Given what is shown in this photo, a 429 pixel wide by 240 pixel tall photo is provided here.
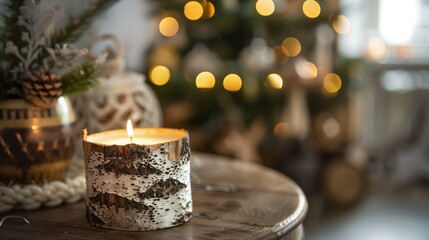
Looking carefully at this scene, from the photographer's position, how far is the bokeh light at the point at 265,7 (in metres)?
3.07

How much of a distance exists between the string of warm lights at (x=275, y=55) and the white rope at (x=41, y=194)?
6.75 feet

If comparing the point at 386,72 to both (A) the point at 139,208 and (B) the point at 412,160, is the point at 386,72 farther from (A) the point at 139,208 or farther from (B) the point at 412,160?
(A) the point at 139,208

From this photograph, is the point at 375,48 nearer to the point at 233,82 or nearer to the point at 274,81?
the point at 274,81

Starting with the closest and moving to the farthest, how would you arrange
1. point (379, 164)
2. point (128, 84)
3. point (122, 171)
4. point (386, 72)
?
point (122, 171)
point (128, 84)
point (379, 164)
point (386, 72)

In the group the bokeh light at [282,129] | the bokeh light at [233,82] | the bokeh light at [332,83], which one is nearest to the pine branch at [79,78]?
the bokeh light at [233,82]

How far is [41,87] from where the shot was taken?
76cm

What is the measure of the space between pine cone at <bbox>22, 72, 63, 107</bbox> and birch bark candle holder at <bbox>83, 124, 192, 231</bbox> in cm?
11

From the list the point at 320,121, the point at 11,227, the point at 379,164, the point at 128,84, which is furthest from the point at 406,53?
the point at 11,227

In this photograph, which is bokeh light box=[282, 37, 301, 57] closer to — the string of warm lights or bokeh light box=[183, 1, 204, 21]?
the string of warm lights

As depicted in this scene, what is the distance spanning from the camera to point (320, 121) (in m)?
3.43

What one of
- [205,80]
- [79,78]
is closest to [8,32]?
[79,78]

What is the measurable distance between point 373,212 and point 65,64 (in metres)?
2.25

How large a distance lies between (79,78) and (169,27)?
242cm

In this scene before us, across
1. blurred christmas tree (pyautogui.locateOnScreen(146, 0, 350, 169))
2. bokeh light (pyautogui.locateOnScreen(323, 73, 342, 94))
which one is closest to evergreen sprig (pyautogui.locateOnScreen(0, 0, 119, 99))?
blurred christmas tree (pyautogui.locateOnScreen(146, 0, 350, 169))
